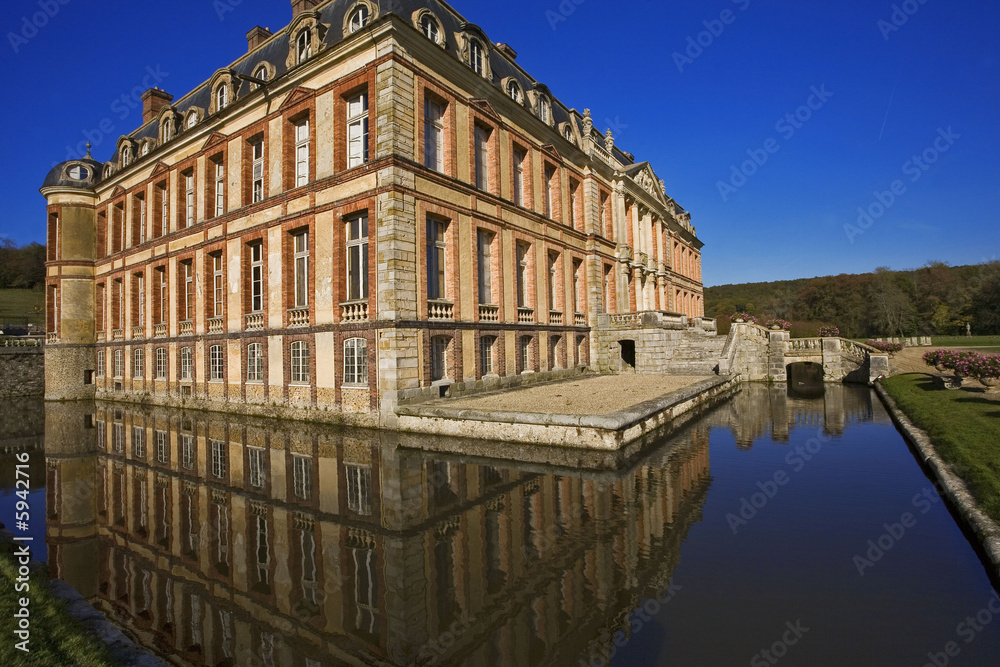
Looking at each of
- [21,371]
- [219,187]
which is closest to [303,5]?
[219,187]

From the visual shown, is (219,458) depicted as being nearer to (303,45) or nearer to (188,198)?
(303,45)

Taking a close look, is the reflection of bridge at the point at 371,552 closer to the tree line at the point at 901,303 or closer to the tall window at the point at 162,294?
the tall window at the point at 162,294

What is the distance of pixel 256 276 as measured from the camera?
17.8m

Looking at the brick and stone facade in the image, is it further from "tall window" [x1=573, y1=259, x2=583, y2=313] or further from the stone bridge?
the stone bridge

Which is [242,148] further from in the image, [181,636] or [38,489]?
[181,636]

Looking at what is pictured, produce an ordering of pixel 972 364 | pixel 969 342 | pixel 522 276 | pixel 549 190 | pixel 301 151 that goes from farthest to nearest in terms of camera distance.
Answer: pixel 969 342
pixel 549 190
pixel 522 276
pixel 301 151
pixel 972 364

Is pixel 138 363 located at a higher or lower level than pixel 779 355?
higher

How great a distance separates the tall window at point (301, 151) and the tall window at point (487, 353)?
7794 mm

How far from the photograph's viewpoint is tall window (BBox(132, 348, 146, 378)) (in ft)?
74.7

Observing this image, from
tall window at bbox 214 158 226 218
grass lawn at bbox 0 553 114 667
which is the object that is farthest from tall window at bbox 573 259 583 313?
grass lawn at bbox 0 553 114 667

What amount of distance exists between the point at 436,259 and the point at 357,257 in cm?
234

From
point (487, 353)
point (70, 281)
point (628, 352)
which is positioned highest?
point (70, 281)

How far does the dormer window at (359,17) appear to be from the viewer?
14898 millimetres

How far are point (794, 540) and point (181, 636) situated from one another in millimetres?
6188
